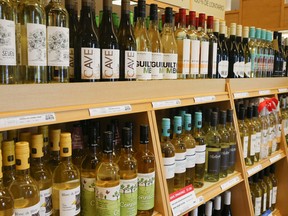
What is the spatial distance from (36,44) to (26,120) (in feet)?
0.70

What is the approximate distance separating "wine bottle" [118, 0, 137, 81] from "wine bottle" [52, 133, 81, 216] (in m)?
0.36

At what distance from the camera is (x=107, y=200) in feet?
3.21

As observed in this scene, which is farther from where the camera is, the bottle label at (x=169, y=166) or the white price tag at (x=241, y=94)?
the white price tag at (x=241, y=94)

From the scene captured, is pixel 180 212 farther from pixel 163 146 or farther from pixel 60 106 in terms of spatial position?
pixel 60 106

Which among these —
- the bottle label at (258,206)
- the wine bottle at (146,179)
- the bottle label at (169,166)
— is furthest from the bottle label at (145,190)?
the bottle label at (258,206)

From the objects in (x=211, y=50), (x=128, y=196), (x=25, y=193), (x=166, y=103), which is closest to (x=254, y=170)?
(x=211, y=50)

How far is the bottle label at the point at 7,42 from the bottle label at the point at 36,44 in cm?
4

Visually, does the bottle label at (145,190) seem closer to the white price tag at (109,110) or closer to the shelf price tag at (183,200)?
the shelf price tag at (183,200)

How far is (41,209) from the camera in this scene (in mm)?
889

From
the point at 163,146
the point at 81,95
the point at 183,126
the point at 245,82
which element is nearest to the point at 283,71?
the point at 245,82

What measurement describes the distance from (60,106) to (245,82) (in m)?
1.24

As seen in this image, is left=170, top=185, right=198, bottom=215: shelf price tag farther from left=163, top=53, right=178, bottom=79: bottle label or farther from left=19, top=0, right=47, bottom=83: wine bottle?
left=19, top=0, right=47, bottom=83: wine bottle

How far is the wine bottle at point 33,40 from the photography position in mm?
827

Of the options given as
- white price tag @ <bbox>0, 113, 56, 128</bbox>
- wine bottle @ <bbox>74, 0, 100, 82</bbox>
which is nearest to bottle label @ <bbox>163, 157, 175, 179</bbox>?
wine bottle @ <bbox>74, 0, 100, 82</bbox>
